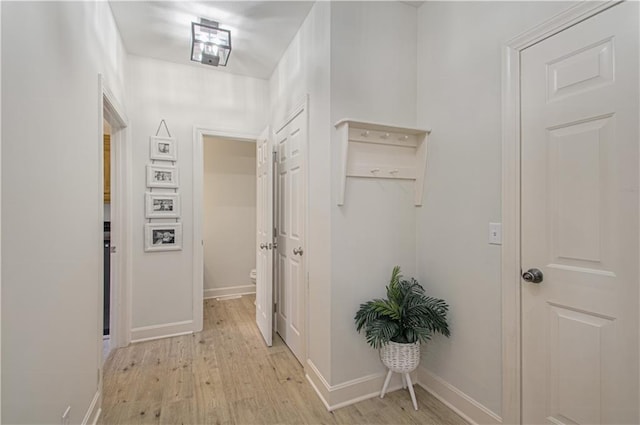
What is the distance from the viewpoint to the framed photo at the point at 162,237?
2930mm

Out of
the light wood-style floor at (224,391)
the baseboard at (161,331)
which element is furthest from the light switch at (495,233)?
the baseboard at (161,331)

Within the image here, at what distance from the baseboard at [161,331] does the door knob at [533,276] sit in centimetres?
295

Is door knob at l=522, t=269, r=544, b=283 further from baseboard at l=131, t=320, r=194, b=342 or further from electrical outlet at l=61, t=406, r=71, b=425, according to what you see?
baseboard at l=131, t=320, r=194, b=342

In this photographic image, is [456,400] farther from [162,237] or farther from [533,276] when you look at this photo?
[162,237]

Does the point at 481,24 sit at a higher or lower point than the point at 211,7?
lower

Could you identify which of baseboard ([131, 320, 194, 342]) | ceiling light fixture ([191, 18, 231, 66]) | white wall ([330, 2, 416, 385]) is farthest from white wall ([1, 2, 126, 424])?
white wall ([330, 2, 416, 385])

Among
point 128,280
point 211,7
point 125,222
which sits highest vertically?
point 211,7

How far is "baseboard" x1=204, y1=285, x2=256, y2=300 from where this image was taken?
4.31 m

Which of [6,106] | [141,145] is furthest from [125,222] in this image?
[6,106]

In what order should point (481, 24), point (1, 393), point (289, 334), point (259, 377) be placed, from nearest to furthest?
1. point (1, 393)
2. point (481, 24)
3. point (259, 377)
4. point (289, 334)

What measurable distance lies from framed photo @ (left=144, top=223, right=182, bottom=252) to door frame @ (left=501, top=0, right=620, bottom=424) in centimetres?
282

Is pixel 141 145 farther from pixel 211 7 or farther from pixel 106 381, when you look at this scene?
pixel 106 381

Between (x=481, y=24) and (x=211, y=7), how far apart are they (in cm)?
185

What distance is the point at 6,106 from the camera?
37.4 inches
